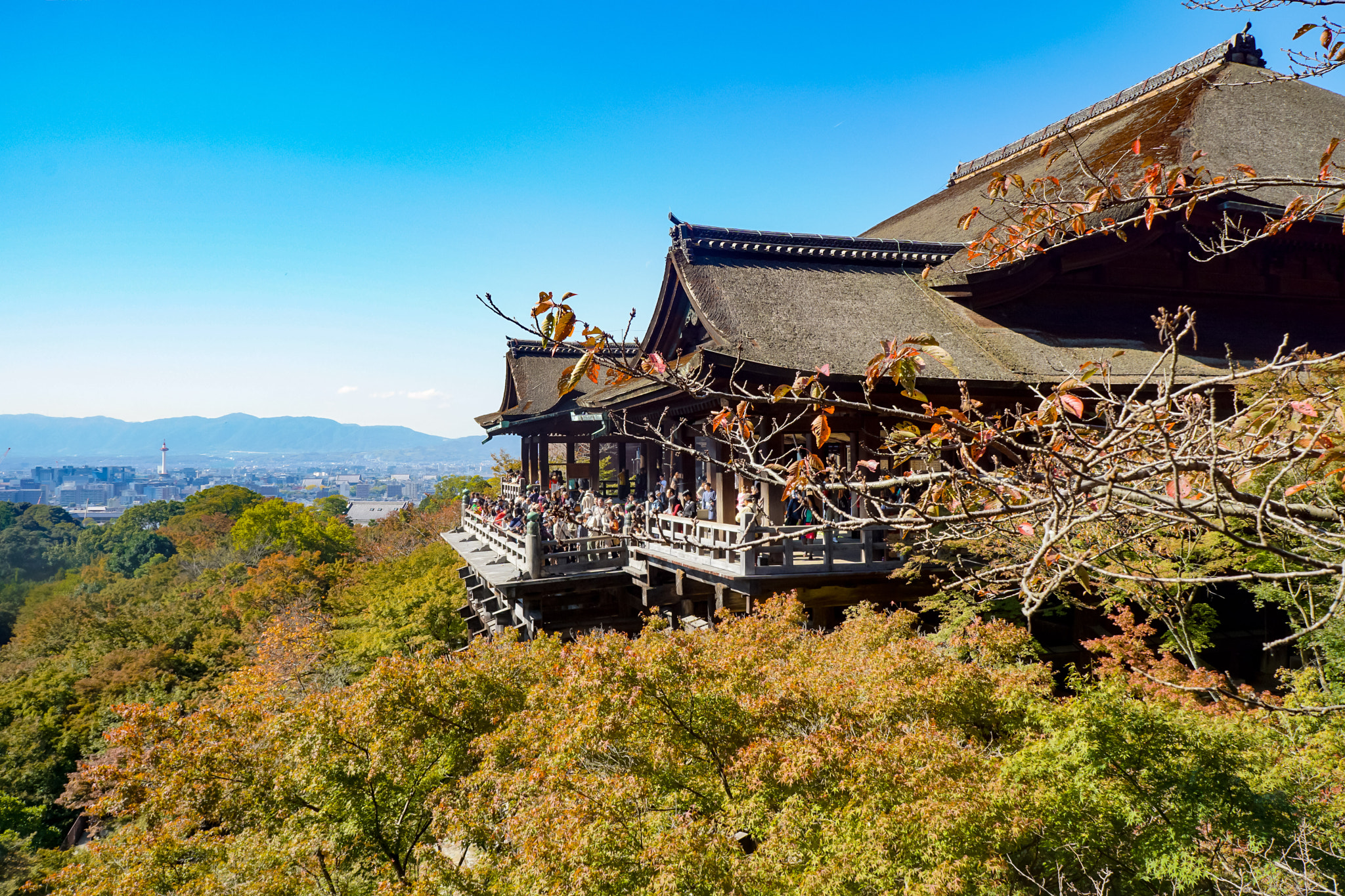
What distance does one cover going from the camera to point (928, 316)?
13664 millimetres

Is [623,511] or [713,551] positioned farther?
[623,511]

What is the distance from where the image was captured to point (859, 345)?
480 inches

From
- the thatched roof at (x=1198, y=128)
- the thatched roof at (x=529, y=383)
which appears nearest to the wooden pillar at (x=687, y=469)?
the thatched roof at (x=529, y=383)

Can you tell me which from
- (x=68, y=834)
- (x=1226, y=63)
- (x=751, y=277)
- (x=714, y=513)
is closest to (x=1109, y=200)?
(x=714, y=513)

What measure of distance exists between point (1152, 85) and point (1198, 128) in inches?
Result: 204

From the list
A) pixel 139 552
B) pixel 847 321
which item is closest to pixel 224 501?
pixel 139 552

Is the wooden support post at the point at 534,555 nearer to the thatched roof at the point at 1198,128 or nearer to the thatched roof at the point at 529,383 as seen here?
the thatched roof at the point at 529,383

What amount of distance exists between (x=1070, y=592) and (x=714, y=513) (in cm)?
553

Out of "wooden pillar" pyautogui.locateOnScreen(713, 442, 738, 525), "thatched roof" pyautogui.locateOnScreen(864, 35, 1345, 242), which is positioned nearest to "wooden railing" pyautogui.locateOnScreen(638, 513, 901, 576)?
"wooden pillar" pyautogui.locateOnScreen(713, 442, 738, 525)

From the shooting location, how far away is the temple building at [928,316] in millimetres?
11344

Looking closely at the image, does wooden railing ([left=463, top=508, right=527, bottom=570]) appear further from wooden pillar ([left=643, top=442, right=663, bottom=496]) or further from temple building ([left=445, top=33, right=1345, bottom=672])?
wooden pillar ([left=643, top=442, right=663, bottom=496])

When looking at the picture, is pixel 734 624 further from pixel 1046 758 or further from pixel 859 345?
pixel 859 345

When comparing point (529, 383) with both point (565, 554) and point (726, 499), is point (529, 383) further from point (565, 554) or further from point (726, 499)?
point (726, 499)

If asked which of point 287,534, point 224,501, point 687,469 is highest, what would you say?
point 687,469
